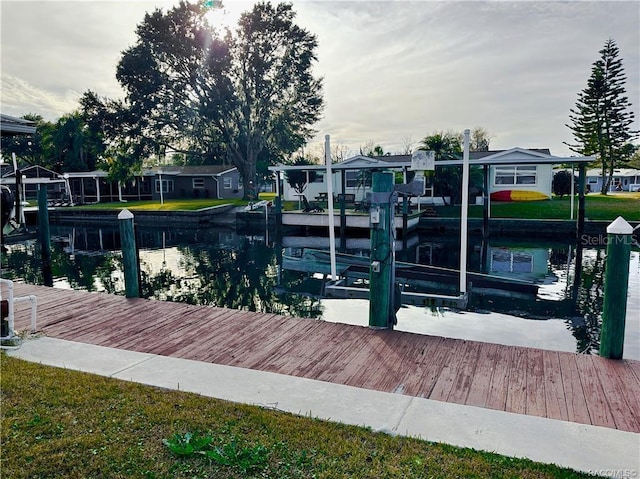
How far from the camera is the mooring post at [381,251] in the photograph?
5.04 metres

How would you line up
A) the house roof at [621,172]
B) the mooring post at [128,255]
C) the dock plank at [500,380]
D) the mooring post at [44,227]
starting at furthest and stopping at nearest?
the house roof at [621,172] < the mooring post at [44,227] < the mooring post at [128,255] < the dock plank at [500,380]

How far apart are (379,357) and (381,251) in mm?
1214

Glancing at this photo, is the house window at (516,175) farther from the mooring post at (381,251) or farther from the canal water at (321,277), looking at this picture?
the mooring post at (381,251)

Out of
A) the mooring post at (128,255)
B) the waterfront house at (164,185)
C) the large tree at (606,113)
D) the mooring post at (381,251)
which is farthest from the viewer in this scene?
the waterfront house at (164,185)

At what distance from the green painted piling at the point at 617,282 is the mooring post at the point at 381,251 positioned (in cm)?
199

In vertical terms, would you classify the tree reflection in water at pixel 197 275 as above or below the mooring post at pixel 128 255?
below

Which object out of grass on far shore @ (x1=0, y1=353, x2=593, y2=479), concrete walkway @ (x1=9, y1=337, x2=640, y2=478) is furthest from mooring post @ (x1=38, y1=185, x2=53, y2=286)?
grass on far shore @ (x1=0, y1=353, x2=593, y2=479)

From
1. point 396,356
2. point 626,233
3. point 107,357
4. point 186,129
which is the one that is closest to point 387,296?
point 396,356

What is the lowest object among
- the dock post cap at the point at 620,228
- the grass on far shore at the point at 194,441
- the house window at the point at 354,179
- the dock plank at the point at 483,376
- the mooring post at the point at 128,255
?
the dock plank at the point at 483,376

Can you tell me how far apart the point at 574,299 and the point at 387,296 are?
581 centimetres

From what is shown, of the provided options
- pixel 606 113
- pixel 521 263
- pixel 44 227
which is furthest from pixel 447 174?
pixel 44 227

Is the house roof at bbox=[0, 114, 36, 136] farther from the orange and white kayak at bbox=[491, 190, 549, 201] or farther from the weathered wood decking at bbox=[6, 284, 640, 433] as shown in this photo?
the orange and white kayak at bbox=[491, 190, 549, 201]

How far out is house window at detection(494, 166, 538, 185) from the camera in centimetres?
2388

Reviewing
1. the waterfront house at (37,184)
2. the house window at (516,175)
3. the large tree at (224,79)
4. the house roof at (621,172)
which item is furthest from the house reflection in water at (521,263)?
the house roof at (621,172)
